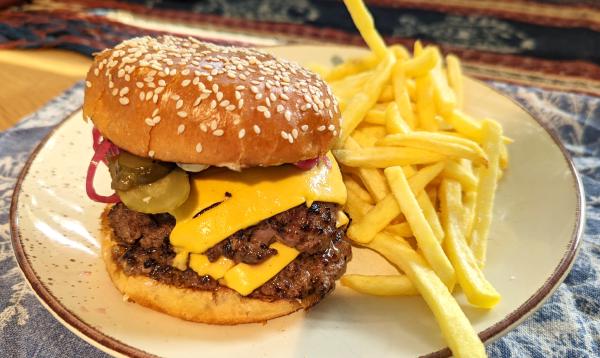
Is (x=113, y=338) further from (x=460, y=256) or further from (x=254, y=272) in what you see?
(x=460, y=256)

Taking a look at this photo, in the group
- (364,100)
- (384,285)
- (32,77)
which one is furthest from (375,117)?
(32,77)

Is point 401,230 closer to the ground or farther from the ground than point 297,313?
farther from the ground

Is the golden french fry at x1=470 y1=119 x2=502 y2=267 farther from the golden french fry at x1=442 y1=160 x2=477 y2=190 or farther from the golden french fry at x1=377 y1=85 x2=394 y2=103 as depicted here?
the golden french fry at x1=377 y1=85 x2=394 y2=103

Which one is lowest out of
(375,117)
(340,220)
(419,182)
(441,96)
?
(340,220)

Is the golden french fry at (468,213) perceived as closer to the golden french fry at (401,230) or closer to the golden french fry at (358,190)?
the golden french fry at (401,230)

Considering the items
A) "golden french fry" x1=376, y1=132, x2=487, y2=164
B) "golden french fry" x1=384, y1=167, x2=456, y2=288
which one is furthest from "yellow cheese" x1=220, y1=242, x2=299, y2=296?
"golden french fry" x1=376, y1=132, x2=487, y2=164

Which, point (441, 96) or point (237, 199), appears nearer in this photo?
point (237, 199)
